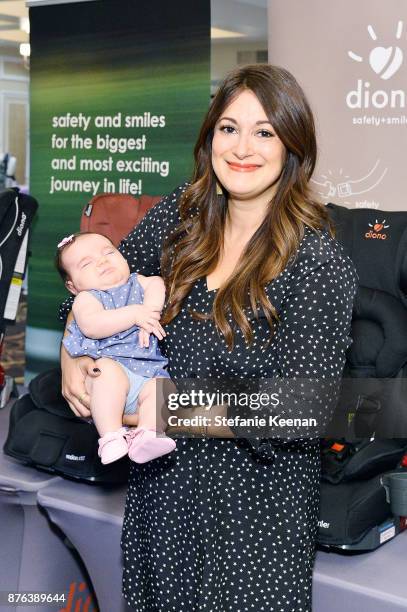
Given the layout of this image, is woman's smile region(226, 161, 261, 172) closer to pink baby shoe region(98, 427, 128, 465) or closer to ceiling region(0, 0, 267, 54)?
pink baby shoe region(98, 427, 128, 465)

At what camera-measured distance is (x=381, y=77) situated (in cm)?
302

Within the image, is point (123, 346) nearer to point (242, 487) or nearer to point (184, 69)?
point (242, 487)

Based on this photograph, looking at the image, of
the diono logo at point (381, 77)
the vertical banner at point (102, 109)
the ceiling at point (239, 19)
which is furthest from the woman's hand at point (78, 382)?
the ceiling at point (239, 19)

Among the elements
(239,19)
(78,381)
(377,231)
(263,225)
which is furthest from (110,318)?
(239,19)

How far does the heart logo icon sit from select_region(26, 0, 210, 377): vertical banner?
819 millimetres

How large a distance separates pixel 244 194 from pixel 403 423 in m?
0.92

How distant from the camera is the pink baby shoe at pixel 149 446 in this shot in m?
1.69

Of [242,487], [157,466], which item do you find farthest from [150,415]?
[242,487]

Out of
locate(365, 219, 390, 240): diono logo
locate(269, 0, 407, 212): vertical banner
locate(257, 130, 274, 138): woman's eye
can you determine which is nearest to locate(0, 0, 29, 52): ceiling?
locate(269, 0, 407, 212): vertical banner

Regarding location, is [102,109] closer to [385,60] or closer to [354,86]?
[354,86]

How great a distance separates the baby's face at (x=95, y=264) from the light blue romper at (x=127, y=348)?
0.02 m

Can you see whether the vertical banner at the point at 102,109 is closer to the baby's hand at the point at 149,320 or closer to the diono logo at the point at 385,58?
the diono logo at the point at 385,58

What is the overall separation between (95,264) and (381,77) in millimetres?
1535

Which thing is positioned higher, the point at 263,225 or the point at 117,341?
the point at 263,225
